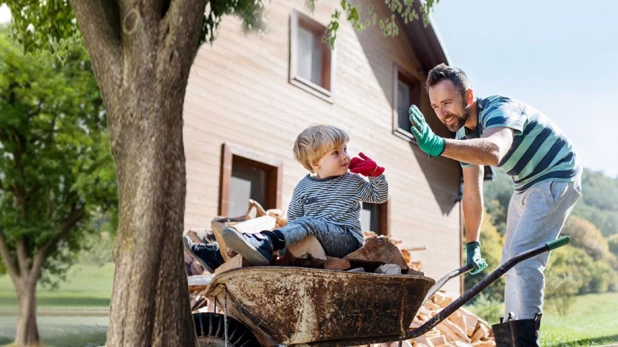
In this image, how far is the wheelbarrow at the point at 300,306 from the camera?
259cm

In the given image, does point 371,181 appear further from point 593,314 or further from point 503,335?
point 593,314

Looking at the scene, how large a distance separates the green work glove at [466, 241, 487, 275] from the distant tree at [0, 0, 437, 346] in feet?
4.91

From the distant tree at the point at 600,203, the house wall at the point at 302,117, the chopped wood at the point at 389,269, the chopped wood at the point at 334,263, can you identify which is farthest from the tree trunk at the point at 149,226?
the distant tree at the point at 600,203

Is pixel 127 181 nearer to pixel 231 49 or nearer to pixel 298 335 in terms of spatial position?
pixel 298 335

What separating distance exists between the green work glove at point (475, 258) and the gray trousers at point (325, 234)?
2.58ft

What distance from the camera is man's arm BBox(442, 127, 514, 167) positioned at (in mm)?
2686

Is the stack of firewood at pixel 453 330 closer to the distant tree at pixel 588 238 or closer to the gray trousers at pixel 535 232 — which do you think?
the gray trousers at pixel 535 232

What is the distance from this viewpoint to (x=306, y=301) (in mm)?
2613

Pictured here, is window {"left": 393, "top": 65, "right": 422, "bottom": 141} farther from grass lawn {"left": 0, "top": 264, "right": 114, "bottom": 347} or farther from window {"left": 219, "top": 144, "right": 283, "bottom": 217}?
grass lawn {"left": 0, "top": 264, "right": 114, "bottom": 347}

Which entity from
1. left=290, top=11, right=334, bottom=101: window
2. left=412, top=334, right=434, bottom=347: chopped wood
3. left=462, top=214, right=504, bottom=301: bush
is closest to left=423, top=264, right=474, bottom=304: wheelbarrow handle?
left=412, top=334, right=434, bottom=347: chopped wood

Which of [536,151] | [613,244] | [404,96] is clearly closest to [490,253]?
[613,244]

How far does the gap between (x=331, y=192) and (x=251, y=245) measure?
643 millimetres

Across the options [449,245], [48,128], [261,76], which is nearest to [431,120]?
[449,245]

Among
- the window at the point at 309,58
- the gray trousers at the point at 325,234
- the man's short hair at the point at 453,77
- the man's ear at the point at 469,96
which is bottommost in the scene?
the gray trousers at the point at 325,234
